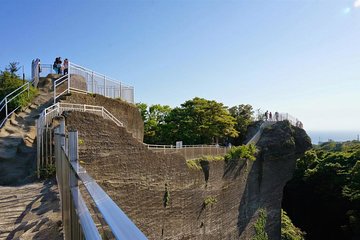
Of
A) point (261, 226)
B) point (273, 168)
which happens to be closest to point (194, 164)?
point (261, 226)

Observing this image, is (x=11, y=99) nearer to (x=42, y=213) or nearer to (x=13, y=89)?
(x=13, y=89)

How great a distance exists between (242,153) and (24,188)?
50.9 ft

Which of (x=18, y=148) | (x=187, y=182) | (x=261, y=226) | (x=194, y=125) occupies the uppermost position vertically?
(x=194, y=125)

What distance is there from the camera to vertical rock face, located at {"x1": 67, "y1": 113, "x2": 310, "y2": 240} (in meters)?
10.0

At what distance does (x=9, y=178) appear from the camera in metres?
8.97

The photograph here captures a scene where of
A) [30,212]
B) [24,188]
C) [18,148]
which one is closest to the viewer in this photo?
[30,212]

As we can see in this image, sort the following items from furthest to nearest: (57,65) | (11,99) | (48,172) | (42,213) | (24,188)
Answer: (57,65) < (11,99) < (48,172) < (24,188) < (42,213)

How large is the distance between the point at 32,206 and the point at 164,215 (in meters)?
7.45

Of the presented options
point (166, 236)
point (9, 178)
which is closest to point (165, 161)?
point (166, 236)

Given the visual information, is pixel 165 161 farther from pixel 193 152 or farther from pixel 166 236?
pixel 193 152

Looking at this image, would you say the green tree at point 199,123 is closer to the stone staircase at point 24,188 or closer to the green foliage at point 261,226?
the green foliage at point 261,226

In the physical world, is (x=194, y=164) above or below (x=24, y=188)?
below

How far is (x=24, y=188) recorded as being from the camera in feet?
25.3

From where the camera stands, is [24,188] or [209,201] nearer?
[24,188]
